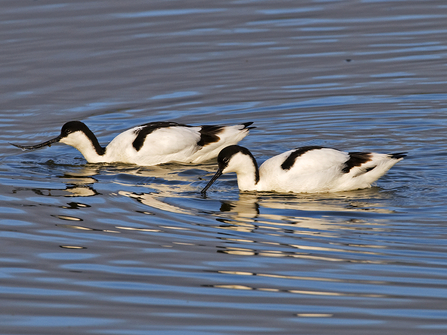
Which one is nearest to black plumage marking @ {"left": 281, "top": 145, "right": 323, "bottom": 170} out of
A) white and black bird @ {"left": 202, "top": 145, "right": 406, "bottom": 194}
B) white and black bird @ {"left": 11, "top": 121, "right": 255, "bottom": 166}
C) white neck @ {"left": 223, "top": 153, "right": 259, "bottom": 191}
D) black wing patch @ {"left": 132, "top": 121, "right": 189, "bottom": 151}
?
white and black bird @ {"left": 202, "top": 145, "right": 406, "bottom": 194}

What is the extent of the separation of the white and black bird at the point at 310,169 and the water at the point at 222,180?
18 cm

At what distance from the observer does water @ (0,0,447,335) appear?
676cm

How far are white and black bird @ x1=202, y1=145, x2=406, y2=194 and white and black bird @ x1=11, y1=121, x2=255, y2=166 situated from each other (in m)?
1.76

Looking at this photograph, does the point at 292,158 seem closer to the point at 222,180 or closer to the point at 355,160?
the point at 355,160

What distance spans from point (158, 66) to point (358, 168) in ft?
23.4

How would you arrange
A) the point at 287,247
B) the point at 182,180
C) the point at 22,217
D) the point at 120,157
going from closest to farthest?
the point at 287,247, the point at 22,217, the point at 182,180, the point at 120,157

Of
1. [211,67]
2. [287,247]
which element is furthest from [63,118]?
[287,247]

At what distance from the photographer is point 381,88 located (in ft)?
48.4

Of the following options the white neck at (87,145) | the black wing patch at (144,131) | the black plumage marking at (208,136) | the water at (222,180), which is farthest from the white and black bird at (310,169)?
the white neck at (87,145)

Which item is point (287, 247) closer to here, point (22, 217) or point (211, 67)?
point (22, 217)

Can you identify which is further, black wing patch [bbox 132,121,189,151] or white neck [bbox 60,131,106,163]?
white neck [bbox 60,131,106,163]

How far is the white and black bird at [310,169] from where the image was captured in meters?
10.3

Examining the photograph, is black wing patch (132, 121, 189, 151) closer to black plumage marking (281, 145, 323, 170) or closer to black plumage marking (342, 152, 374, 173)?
black plumage marking (281, 145, 323, 170)

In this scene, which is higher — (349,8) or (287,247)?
(349,8)
